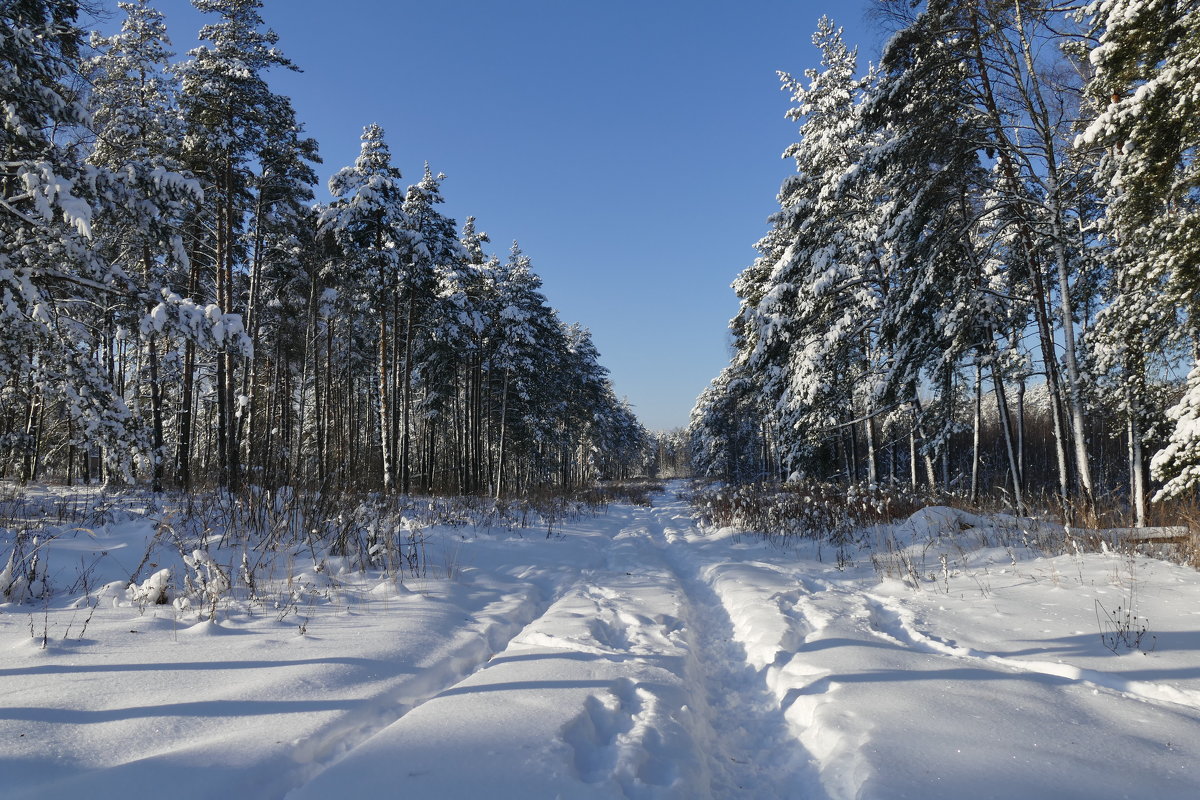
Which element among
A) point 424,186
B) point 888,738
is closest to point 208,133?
point 424,186

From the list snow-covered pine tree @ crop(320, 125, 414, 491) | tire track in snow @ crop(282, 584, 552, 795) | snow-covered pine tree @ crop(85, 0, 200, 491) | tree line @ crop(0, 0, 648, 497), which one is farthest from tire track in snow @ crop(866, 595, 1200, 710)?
snow-covered pine tree @ crop(320, 125, 414, 491)

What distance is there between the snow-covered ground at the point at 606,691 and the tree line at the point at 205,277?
10.5ft

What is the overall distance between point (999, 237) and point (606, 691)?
39.6 ft

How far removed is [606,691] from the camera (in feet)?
9.89

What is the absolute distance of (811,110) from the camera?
14586 millimetres

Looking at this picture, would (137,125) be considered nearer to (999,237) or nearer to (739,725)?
(739,725)

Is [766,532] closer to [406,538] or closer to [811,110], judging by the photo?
[406,538]

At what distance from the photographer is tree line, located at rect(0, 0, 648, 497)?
648 cm

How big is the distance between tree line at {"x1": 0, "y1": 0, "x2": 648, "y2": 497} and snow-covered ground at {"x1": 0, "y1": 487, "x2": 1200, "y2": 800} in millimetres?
3200

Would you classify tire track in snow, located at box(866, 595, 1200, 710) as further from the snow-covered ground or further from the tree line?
the tree line

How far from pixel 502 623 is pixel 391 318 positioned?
20763 mm

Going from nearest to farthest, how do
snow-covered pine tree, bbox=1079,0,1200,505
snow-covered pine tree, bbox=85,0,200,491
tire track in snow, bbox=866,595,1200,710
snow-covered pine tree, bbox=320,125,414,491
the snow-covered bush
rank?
tire track in snow, bbox=866,595,1200,710
the snow-covered bush
snow-covered pine tree, bbox=1079,0,1200,505
snow-covered pine tree, bbox=85,0,200,491
snow-covered pine tree, bbox=320,125,414,491

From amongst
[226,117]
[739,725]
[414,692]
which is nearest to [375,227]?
[226,117]

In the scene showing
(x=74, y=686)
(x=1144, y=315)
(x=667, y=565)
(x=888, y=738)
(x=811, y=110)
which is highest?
(x=811, y=110)
